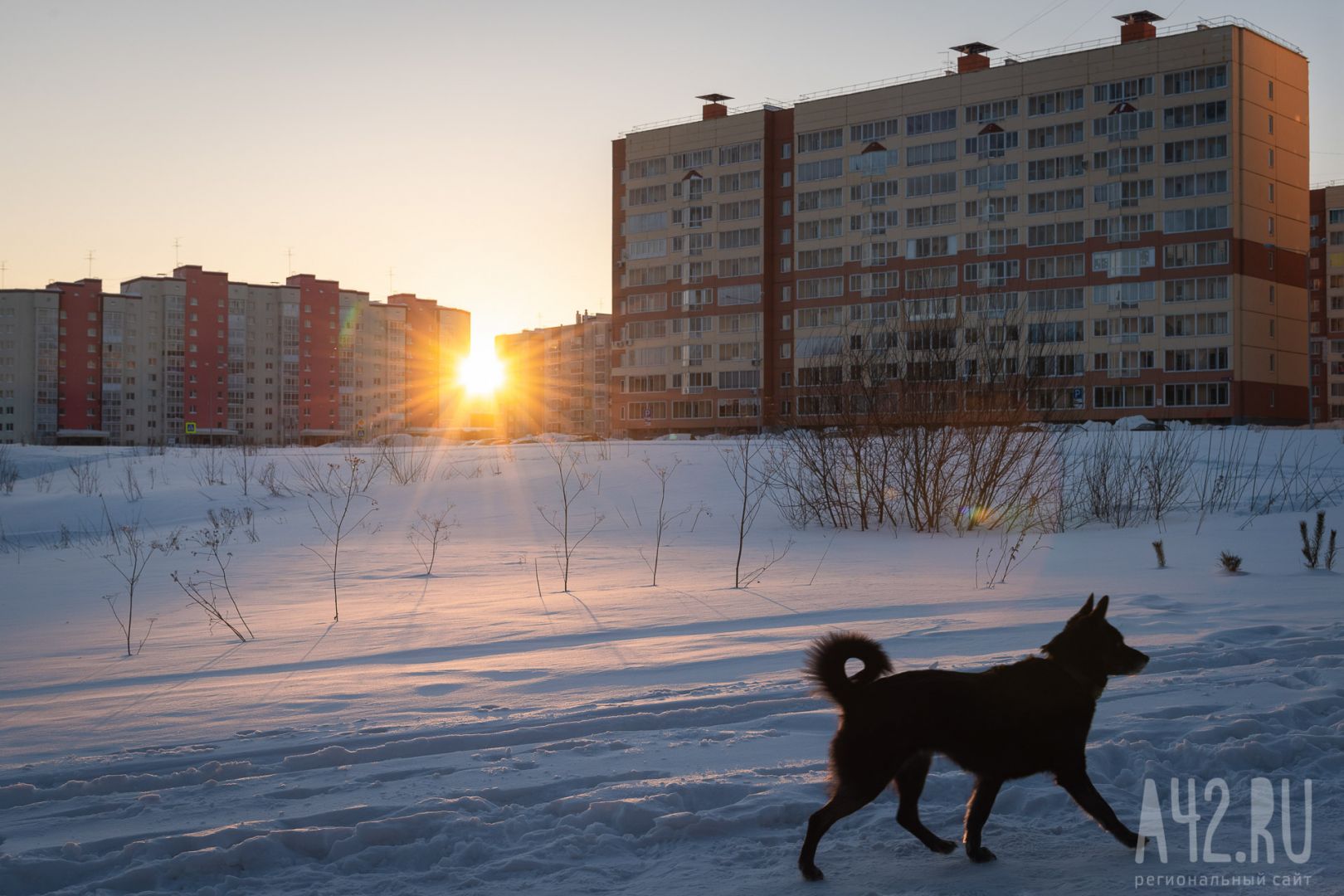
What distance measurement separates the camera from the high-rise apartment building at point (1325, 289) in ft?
344

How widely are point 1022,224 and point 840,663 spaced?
2819 inches

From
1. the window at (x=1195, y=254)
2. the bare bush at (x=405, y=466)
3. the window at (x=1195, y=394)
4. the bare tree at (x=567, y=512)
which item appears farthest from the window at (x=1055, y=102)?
the bare bush at (x=405, y=466)

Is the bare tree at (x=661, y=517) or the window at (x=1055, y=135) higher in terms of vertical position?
the window at (x=1055, y=135)

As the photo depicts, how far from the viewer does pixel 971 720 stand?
3582 millimetres

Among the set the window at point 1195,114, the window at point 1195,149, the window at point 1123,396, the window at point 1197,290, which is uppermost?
the window at point 1195,114

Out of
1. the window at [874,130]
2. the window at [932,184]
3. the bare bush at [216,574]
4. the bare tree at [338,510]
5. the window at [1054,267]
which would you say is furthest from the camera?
the window at [874,130]

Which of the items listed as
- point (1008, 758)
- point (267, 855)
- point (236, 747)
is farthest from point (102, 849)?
point (1008, 758)

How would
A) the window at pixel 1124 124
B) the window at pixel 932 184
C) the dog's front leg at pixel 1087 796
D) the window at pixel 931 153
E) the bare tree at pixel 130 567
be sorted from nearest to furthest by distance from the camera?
the dog's front leg at pixel 1087 796 < the bare tree at pixel 130 567 < the window at pixel 1124 124 < the window at pixel 931 153 < the window at pixel 932 184

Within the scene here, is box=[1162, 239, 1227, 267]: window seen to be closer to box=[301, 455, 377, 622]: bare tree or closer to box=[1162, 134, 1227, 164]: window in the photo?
box=[1162, 134, 1227, 164]: window

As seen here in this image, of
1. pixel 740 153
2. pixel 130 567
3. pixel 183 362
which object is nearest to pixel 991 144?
pixel 740 153

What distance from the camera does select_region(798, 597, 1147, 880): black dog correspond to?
3.52 meters

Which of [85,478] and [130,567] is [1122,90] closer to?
[85,478]

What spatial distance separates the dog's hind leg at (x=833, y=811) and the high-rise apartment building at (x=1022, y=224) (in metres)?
54.5

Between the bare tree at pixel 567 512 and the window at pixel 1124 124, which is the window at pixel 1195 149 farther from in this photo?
the bare tree at pixel 567 512
